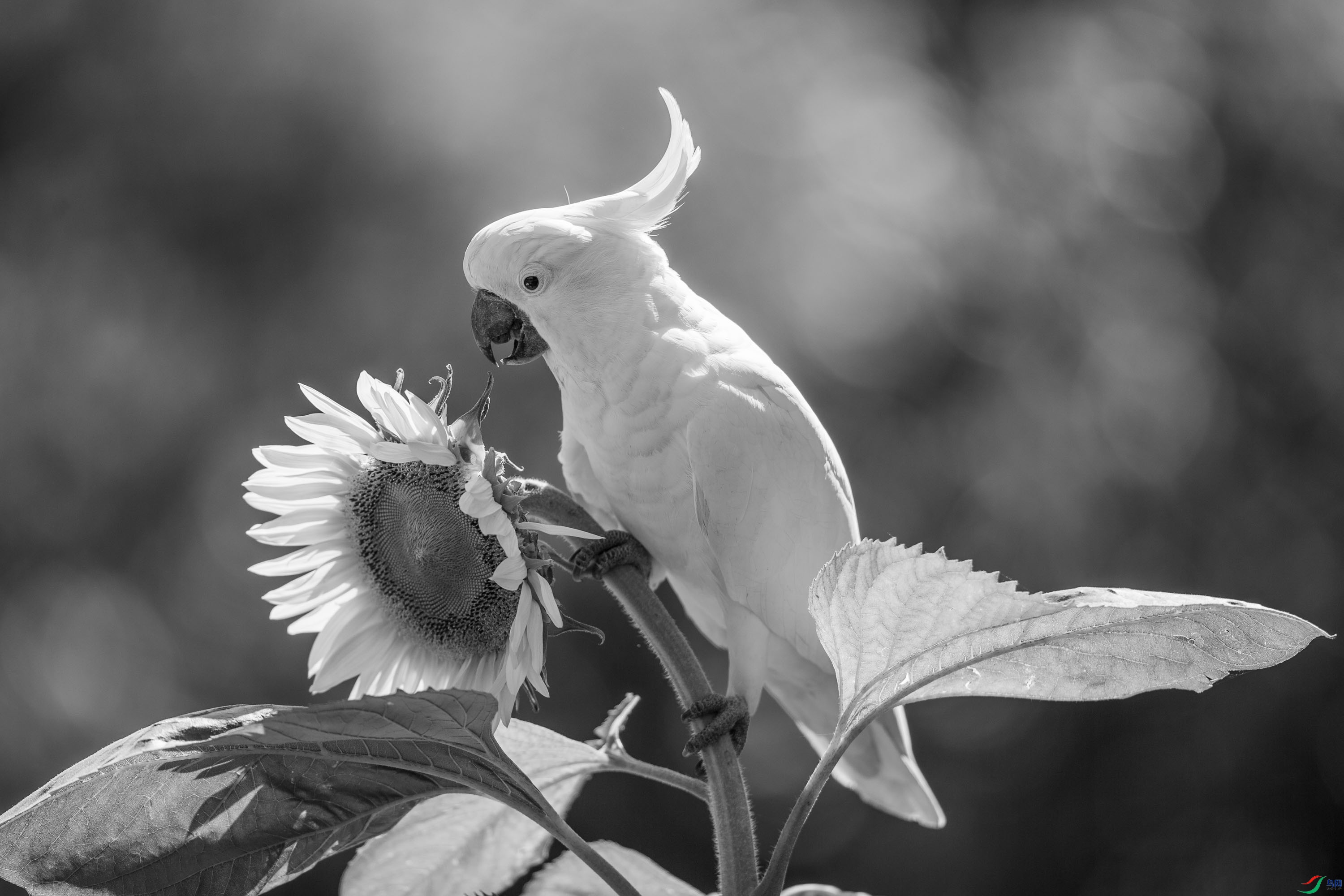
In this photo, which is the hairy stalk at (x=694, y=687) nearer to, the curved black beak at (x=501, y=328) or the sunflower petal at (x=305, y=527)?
the sunflower petal at (x=305, y=527)

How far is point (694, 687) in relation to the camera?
752 millimetres

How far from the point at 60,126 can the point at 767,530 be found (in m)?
4.84

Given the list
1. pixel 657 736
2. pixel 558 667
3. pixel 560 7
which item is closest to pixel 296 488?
pixel 558 667

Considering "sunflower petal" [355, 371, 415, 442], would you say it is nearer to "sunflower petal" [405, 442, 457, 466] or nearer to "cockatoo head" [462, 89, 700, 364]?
"sunflower petal" [405, 442, 457, 466]

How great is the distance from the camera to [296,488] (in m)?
0.79

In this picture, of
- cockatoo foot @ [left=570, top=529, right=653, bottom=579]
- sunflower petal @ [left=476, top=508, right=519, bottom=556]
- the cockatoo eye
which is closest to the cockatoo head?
the cockatoo eye

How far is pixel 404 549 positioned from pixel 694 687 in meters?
0.24

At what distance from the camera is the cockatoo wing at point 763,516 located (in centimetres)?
120

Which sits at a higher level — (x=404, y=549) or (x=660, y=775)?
(x=404, y=549)

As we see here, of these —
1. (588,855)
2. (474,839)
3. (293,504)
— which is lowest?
(474,839)

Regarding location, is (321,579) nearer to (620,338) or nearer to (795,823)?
(795,823)

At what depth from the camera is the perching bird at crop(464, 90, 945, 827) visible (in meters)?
1.21

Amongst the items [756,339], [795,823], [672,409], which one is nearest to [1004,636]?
[795,823]

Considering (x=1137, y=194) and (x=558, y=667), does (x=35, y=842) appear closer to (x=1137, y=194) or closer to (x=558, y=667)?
(x=558, y=667)
